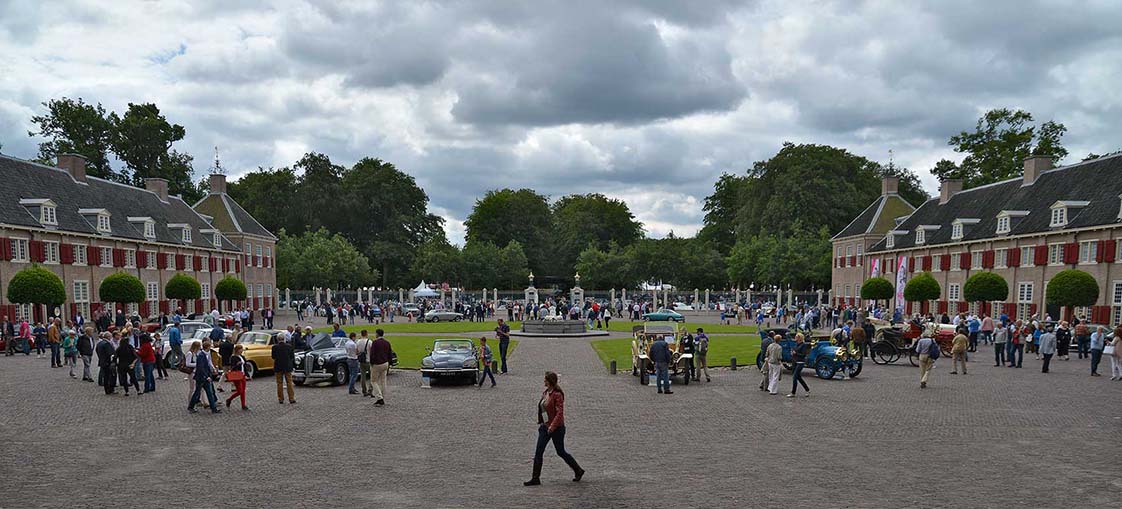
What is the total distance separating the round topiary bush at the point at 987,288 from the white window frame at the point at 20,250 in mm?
51482

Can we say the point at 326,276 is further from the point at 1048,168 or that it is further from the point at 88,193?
the point at 1048,168

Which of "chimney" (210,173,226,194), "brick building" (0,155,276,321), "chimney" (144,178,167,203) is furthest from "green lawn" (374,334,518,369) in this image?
"chimney" (210,173,226,194)

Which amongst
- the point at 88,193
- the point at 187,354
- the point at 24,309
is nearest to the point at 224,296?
the point at 88,193

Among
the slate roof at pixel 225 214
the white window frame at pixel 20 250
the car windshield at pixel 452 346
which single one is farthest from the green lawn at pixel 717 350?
the slate roof at pixel 225 214

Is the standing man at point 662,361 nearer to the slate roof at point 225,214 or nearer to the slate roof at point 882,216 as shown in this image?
the slate roof at point 882,216

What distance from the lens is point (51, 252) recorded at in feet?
128

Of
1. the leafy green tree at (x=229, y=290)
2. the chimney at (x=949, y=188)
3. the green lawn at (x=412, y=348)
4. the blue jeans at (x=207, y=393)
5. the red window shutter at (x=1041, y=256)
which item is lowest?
the green lawn at (x=412, y=348)

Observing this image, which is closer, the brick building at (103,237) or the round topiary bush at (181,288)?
the brick building at (103,237)

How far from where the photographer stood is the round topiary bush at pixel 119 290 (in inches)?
1540

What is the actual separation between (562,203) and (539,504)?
10599 cm

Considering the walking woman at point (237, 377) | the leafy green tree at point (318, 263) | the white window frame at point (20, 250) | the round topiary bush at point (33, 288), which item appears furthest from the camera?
the leafy green tree at point (318, 263)

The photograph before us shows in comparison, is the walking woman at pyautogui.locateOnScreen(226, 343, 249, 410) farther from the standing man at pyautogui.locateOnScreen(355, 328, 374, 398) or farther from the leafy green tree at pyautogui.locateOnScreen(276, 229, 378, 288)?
the leafy green tree at pyautogui.locateOnScreen(276, 229, 378, 288)

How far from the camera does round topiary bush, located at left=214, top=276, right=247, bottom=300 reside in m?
51.4

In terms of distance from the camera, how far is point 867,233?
206 ft
